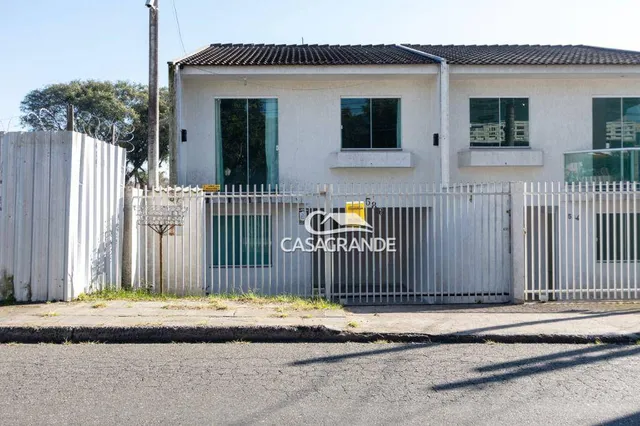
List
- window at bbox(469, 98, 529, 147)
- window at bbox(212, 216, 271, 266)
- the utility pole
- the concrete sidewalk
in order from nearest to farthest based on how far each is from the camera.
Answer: the concrete sidewalk
the utility pole
window at bbox(212, 216, 271, 266)
window at bbox(469, 98, 529, 147)

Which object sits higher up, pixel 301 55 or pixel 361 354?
pixel 301 55

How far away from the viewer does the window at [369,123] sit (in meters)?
15.6

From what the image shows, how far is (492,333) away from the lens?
7.94m

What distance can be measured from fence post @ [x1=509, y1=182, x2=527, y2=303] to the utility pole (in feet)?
22.6

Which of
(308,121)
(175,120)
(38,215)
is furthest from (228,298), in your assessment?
(308,121)

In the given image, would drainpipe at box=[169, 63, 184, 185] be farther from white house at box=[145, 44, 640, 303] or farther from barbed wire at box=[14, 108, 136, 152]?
barbed wire at box=[14, 108, 136, 152]

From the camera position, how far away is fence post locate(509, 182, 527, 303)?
10.8 meters

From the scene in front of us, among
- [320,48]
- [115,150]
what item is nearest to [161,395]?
[115,150]

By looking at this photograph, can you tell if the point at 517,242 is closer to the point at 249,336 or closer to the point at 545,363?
the point at 545,363

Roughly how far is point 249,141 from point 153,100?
386cm

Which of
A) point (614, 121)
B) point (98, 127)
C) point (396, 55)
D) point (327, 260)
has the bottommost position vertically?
point (327, 260)

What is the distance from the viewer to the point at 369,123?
51.2 ft

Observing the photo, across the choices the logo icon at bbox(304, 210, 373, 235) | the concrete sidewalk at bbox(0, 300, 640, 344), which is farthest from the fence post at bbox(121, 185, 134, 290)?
the logo icon at bbox(304, 210, 373, 235)

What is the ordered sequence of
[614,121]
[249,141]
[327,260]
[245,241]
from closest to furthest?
1. [327,260]
2. [245,241]
3. [249,141]
4. [614,121]
